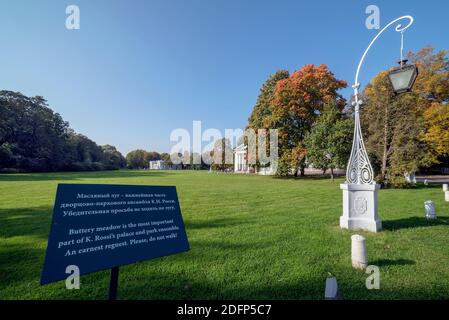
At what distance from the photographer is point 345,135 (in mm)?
22531

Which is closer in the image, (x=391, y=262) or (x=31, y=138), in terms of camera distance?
(x=391, y=262)

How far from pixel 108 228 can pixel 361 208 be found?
6.70 metres

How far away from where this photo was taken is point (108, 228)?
2.72 m

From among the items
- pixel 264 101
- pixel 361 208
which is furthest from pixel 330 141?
pixel 361 208

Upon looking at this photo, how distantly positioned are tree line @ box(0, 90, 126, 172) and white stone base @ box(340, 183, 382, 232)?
57.1 metres

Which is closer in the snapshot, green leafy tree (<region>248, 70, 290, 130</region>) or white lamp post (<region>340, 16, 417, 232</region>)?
white lamp post (<region>340, 16, 417, 232</region>)

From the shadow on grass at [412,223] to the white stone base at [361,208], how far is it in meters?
0.70

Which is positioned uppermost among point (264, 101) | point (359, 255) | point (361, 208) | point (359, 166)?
point (264, 101)

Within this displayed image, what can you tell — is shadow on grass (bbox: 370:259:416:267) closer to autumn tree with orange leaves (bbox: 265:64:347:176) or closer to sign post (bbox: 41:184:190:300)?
sign post (bbox: 41:184:190:300)

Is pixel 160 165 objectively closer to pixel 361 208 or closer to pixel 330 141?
pixel 330 141

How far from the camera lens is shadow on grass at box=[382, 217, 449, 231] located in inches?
284

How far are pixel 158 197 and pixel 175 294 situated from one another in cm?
144

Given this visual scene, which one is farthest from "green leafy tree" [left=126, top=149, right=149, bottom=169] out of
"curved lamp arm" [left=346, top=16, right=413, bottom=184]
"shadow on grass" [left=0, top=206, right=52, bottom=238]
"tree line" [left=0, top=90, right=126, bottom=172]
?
"curved lamp arm" [left=346, top=16, right=413, bottom=184]
